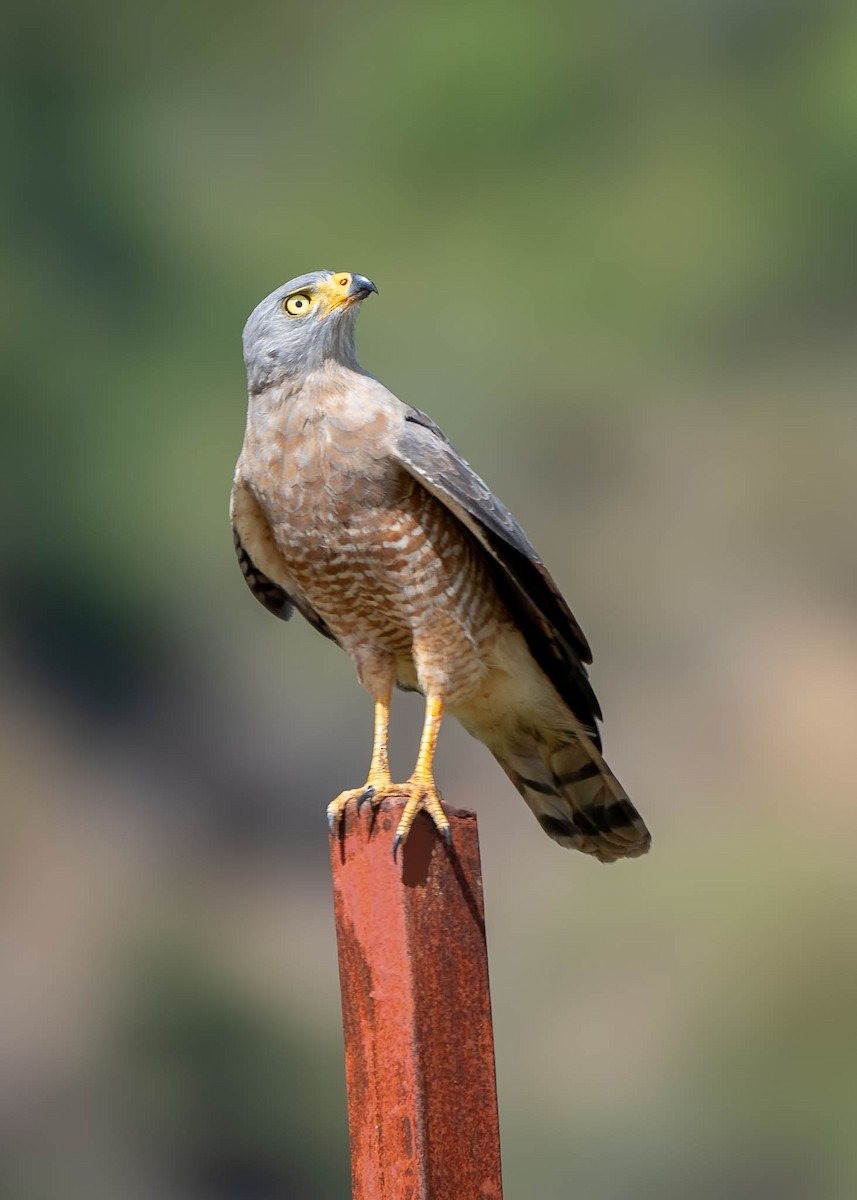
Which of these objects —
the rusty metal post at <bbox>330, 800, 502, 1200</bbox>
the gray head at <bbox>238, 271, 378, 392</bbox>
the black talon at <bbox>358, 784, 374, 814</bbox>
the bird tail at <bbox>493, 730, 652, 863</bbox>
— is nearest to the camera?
the rusty metal post at <bbox>330, 800, 502, 1200</bbox>

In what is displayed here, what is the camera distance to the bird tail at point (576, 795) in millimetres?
2906

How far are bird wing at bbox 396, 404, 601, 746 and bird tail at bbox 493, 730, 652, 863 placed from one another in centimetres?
10

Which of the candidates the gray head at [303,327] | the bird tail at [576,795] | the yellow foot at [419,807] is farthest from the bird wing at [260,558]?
the yellow foot at [419,807]

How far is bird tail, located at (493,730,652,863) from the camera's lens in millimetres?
2906

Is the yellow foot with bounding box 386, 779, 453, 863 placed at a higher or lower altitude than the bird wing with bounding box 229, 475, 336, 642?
lower

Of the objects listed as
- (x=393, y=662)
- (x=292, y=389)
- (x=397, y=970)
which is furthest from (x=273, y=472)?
(x=397, y=970)

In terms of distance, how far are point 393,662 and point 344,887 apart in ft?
2.02

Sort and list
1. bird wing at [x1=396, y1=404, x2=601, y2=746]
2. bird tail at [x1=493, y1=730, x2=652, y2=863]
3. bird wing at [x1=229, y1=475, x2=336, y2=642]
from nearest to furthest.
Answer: bird wing at [x1=396, y1=404, x2=601, y2=746] → bird wing at [x1=229, y1=475, x2=336, y2=642] → bird tail at [x1=493, y1=730, x2=652, y2=863]

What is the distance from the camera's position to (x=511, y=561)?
8.52 feet

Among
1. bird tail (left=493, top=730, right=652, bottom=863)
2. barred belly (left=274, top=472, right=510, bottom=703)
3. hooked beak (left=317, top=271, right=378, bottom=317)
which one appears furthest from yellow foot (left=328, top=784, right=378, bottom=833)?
hooked beak (left=317, top=271, right=378, bottom=317)

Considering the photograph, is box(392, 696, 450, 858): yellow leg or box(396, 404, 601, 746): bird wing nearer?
box(392, 696, 450, 858): yellow leg

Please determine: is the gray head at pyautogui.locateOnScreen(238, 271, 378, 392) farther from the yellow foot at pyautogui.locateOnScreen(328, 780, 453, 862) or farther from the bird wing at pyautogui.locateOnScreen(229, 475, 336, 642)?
the yellow foot at pyautogui.locateOnScreen(328, 780, 453, 862)

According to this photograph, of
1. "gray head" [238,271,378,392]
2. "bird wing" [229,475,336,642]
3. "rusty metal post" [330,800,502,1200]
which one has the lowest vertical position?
"rusty metal post" [330,800,502,1200]

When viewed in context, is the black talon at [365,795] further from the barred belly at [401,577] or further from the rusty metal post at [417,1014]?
the barred belly at [401,577]
